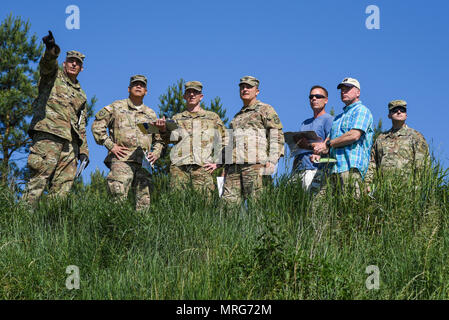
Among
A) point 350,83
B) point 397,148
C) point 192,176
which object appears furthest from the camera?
point 397,148

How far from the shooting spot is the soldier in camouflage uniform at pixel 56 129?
726 centimetres

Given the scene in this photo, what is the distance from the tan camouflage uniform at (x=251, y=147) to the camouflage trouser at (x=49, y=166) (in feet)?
6.92

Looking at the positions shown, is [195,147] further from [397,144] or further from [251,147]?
[397,144]

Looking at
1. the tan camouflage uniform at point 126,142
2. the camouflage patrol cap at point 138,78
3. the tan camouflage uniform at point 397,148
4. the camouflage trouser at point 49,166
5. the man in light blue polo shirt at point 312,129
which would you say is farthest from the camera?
the tan camouflage uniform at point 397,148

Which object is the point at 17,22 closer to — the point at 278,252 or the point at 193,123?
the point at 193,123

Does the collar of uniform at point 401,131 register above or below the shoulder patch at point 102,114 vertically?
below

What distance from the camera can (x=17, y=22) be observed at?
18266 millimetres

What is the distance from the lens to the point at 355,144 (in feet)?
21.0

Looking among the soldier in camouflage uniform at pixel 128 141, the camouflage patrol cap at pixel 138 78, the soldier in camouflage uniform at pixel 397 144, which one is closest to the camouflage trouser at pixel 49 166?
the soldier in camouflage uniform at pixel 128 141

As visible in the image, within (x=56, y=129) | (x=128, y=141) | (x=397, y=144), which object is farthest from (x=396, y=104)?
(x=56, y=129)

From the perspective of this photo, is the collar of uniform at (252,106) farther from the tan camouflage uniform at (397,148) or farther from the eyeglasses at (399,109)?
the eyeglasses at (399,109)

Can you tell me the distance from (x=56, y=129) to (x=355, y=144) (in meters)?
3.78

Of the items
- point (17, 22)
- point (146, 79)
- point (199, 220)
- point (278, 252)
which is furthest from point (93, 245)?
point (17, 22)

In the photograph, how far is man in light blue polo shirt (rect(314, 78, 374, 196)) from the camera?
634 cm
